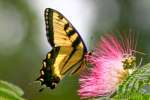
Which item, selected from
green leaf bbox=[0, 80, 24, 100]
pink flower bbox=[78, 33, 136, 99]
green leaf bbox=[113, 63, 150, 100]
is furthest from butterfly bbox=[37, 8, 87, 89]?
green leaf bbox=[113, 63, 150, 100]

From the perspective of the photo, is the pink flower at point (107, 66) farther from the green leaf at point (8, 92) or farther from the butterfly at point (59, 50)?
the butterfly at point (59, 50)

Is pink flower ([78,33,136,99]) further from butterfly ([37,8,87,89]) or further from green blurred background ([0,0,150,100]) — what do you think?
green blurred background ([0,0,150,100])

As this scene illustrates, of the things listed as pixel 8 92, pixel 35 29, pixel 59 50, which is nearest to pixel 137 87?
pixel 8 92

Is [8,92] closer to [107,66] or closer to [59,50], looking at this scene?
[107,66]

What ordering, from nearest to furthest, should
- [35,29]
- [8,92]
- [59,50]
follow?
[8,92]
[59,50]
[35,29]

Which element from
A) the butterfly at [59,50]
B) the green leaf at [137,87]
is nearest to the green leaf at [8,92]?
the green leaf at [137,87]

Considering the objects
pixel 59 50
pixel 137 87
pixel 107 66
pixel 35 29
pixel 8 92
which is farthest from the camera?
pixel 35 29
